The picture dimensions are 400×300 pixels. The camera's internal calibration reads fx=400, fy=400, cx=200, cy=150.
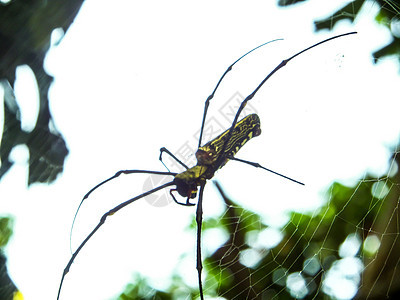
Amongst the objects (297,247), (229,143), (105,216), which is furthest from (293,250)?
(105,216)

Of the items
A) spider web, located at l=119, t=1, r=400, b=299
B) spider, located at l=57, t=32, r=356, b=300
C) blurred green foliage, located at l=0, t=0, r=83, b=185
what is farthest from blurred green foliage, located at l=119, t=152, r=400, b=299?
blurred green foliage, located at l=0, t=0, r=83, b=185

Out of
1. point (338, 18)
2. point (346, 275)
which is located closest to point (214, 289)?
point (346, 275)

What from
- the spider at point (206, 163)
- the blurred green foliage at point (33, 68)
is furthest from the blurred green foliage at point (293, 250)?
the blurred green foliage at point (33, 68)

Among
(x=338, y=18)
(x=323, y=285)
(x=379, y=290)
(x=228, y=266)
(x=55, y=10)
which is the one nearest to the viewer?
(x=55, y=10)

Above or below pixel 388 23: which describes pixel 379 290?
below

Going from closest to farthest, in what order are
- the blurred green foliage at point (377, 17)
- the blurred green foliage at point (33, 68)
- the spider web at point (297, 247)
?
1. the blurred green foliage at point (33, 68)
2. the blurred green foliage at point (377, 17)
3. the spider web at point (297, 247)

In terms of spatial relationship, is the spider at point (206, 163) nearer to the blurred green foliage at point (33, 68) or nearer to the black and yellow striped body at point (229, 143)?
the black and yellow striped body at point (229, 143)

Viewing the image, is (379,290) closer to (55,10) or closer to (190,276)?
(190,276)

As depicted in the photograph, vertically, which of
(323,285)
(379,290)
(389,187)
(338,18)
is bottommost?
(323,285)
